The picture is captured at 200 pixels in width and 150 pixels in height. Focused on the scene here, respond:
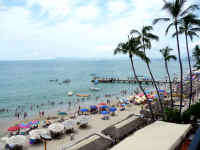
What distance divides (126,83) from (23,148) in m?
53.2

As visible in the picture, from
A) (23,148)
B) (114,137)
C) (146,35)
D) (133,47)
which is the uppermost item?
(146,35)

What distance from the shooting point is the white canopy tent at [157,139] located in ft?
23.3

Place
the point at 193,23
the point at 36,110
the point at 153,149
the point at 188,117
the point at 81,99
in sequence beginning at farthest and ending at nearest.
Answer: the point at 81,99 → the point at 36,110 → the point at 193,23 → the point at 188,117 → the point at 153,149

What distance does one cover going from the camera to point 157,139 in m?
7.74

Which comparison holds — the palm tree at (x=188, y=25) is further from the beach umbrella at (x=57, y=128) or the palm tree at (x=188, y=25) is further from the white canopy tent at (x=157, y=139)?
the beach umbrella at (x=57, y=128)

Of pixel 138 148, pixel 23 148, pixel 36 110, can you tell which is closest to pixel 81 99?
pixel 36 110

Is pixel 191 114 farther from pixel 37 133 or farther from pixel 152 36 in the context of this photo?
pixel 37 133

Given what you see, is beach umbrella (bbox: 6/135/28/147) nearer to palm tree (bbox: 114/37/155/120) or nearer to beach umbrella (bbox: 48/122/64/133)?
beach umbrella (bbox: 48/122/64/133)

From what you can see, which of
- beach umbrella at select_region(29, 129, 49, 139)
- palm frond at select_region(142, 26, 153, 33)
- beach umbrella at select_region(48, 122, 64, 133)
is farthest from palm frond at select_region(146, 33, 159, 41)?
beach umbrella at select_region(29, 129, 49, 139)

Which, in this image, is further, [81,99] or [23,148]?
[81,99]

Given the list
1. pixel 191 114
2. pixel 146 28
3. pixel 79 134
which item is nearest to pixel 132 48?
pixel 146 28

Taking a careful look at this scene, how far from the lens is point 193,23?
531 inches

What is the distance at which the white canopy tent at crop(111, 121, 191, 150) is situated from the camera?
23.3 ft

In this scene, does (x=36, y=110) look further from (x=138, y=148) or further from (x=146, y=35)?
(x=138, y=148)
